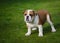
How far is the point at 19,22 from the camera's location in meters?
4.56

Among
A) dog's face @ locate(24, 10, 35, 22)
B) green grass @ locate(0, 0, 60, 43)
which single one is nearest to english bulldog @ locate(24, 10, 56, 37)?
dog's face @ locate(24, 10, 35, 22)

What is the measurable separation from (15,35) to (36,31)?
1.37ft

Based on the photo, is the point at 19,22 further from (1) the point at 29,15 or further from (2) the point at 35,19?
(1) the point at 29,15

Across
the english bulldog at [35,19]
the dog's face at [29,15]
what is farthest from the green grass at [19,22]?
the dog's face at [29,15]

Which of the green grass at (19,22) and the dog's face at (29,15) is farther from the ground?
the dog's face at (29,15)

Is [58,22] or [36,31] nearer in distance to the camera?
[36,31]

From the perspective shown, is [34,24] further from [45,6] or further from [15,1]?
[15,1]

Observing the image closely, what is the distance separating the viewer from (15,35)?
3.79m

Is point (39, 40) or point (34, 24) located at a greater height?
point (34, 24)

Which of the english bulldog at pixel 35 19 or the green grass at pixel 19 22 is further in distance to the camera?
the green grass at pixel 19 22

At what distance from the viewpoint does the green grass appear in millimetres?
3580

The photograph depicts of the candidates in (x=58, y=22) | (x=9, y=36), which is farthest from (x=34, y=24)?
(x=58, y=22)

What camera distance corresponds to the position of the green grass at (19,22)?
3.58 meters

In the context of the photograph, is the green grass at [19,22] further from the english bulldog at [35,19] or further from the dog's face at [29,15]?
the dog's face at [29,15]
